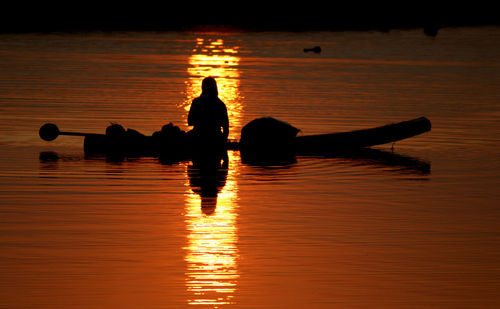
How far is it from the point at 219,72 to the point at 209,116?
31644 mm

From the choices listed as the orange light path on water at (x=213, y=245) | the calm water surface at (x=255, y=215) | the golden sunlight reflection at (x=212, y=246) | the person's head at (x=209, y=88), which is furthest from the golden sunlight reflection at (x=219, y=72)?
the golden sunlight reflection at (x=212, y=246)

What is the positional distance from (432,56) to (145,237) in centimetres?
5905

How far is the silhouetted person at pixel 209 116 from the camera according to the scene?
21062mm

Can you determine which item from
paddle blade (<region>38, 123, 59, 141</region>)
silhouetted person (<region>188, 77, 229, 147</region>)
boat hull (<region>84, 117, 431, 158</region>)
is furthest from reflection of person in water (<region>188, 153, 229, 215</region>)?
paddle blade (<region>38, 123, 59, 141</region>)

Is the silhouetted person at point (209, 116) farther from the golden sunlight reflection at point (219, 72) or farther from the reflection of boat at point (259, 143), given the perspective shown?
the golden sunlight reflection at point (219, 72)

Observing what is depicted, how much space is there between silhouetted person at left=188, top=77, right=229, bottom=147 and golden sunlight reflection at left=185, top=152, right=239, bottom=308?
3.09m

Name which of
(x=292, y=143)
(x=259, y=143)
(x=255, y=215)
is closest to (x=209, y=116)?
(x=259, y=143)

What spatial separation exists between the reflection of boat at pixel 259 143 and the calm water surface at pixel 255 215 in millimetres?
418

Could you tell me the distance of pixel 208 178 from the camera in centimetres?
1925

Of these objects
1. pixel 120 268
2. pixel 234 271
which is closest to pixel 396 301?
pixel 234 271

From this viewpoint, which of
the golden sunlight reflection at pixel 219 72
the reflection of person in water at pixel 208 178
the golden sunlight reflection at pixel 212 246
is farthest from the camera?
the golden sunlight reflection at pixel 219 72

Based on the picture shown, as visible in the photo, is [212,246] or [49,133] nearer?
[212,246]

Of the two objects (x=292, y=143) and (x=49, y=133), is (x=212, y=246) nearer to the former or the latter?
(x=292, y=143)

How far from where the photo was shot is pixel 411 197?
17.2 m
